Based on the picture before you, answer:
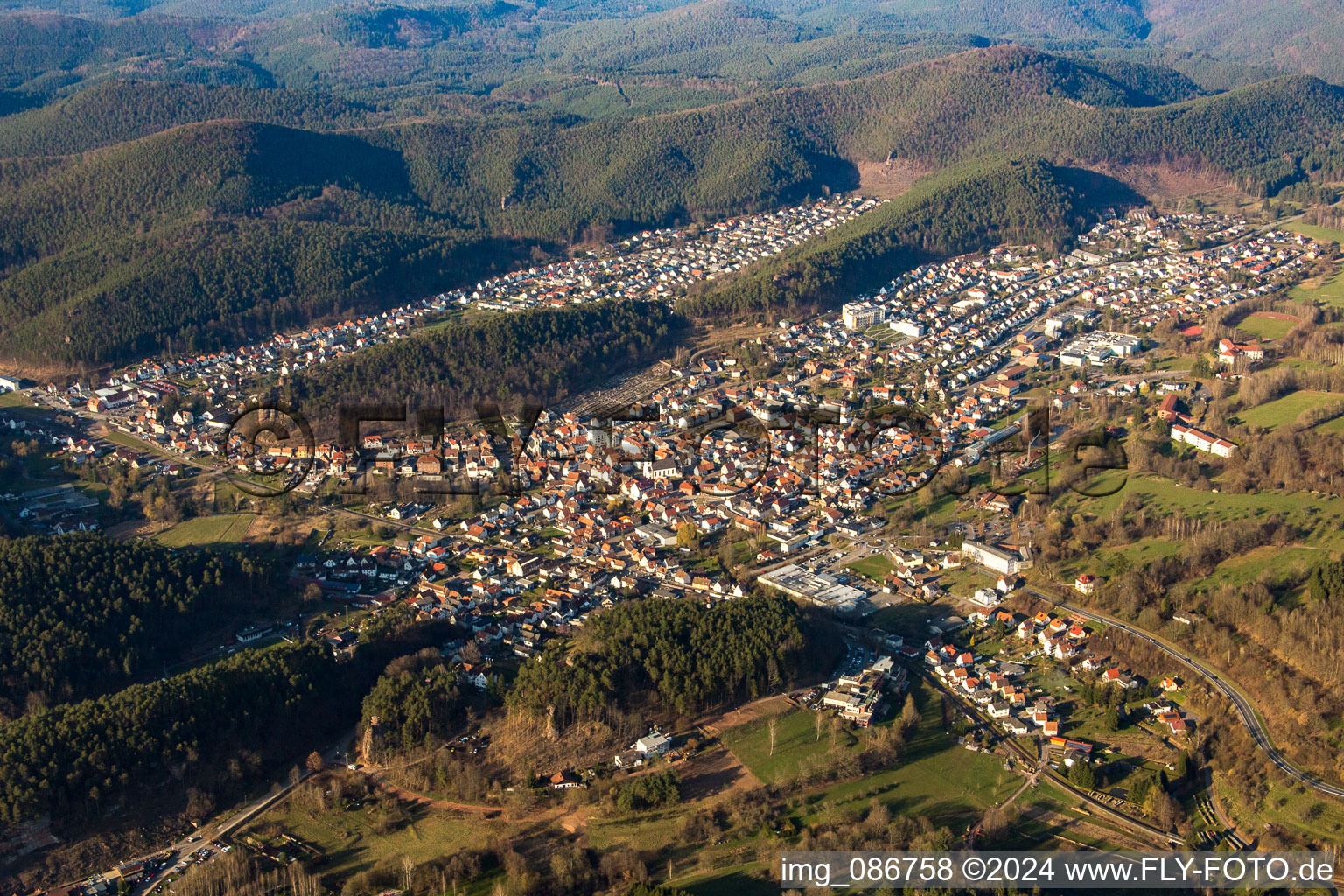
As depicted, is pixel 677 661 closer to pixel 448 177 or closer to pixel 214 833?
pixel 214 833

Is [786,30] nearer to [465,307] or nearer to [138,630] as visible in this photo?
[465,307]

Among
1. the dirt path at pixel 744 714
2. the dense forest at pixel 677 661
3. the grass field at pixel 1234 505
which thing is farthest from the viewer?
the grass field at pixel 1234 505

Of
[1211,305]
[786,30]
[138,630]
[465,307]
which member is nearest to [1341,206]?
[1211,305]

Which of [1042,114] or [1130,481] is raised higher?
[1042,114]

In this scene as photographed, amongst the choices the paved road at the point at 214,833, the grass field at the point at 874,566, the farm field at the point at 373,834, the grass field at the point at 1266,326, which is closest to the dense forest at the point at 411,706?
the paved road at the point at 214,833

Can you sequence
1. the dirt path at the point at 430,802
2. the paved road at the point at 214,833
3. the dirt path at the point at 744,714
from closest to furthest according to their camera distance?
the paved road at the point at 214,833 → the dirt path at the point at 430,802 → the dirt path at the point at 744,714

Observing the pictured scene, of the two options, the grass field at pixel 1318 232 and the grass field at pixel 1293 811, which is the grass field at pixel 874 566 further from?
the grass field at pixel 1318 232
